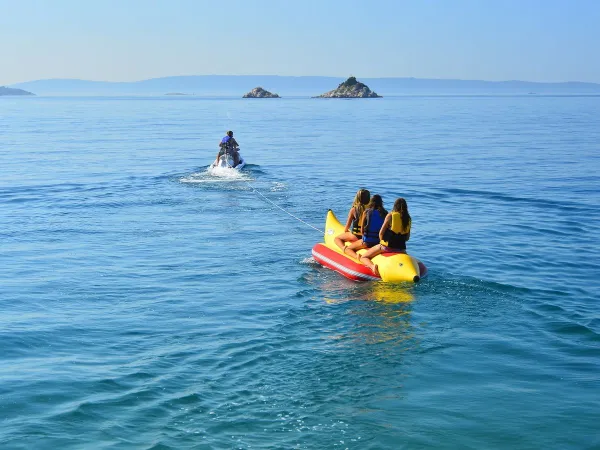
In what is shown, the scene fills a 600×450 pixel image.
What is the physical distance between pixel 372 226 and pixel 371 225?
0.03 m

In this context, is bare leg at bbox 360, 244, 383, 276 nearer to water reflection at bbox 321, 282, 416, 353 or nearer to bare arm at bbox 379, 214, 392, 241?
bare arm at bbox 379, 214, 392, 241

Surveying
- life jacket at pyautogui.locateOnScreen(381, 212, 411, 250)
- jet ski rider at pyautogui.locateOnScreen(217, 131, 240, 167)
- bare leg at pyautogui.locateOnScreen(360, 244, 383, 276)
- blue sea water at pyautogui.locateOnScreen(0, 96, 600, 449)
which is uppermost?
jet ski rider at pyautogui.locateOnScreen(217, 131, 240, 167)

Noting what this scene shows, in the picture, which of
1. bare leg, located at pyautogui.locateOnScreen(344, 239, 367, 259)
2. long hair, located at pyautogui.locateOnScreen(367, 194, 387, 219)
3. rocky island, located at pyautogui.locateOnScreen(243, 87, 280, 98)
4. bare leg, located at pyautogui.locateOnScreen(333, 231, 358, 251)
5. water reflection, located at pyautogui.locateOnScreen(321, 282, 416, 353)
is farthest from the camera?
rocky island, located at pyautogui.locateOnScreen(243, 87, 280, 98)

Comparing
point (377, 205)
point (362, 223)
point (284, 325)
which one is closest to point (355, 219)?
point (362, 223)

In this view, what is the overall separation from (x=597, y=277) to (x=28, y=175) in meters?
23.6

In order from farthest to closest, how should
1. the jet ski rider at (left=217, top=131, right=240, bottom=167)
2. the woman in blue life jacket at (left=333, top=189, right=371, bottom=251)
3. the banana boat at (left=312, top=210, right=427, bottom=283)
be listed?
the jet ski rider at (left=217, top=131, right=240, bottom=167), the woman in blue life jacket at (left=333, top=189, right=371, bottom=251), the banana boat at (left=312, top=210, right=427, bottom=283)

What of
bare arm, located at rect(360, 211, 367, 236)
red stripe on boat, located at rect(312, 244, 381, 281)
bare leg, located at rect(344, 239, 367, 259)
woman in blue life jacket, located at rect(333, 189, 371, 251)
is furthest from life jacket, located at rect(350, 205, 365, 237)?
red stripe on boat, located at rect(312, 244, 381, 281)

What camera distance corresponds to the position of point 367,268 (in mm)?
13867

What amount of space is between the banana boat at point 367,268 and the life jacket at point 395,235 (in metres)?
0.22

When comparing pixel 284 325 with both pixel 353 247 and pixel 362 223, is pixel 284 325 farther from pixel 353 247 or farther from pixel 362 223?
pixel 362 223

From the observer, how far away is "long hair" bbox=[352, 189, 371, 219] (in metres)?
14.6

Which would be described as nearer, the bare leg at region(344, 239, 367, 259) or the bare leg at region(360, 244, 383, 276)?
the bare leg at region(360, 244, 383, 276)

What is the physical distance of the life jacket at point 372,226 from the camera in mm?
14219

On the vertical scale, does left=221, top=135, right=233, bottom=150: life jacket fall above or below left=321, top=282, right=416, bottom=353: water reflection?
above
